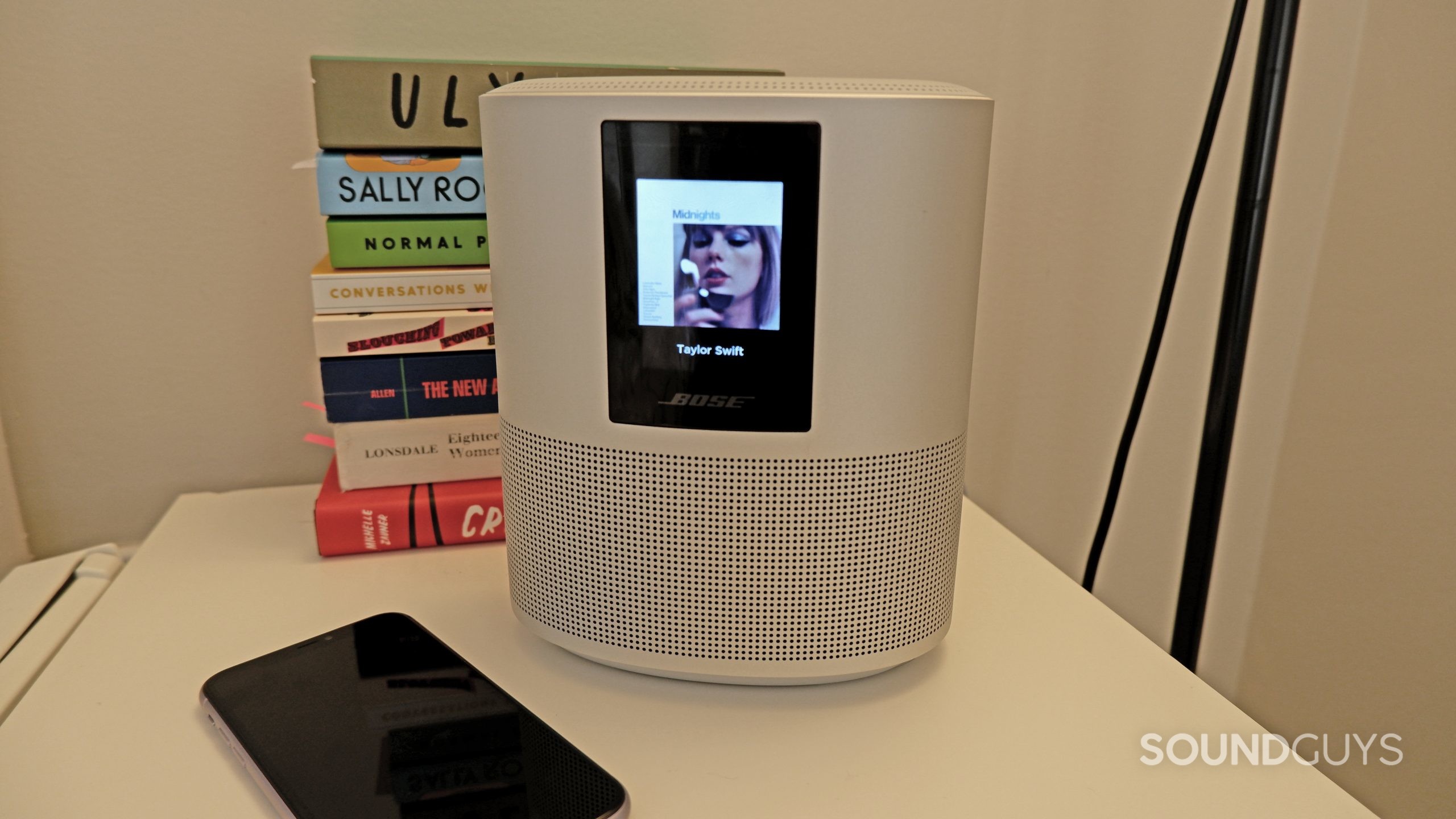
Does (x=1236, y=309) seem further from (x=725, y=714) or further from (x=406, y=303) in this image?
(x=406, y=303)

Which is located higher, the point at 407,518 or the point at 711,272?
the point at 711,272

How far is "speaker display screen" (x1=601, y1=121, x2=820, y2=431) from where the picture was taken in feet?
1.40

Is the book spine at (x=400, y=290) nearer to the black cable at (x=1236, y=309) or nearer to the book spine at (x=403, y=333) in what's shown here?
the book spine at (x=403, y=333)

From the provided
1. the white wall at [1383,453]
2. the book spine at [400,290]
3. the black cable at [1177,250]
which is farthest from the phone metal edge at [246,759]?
the white wall at [1383,453]

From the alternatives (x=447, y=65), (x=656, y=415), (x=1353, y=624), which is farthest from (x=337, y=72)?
(x=1353, y=624)

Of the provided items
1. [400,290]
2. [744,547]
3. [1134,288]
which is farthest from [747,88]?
[1134,288]

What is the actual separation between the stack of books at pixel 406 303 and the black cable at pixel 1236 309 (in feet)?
1.17

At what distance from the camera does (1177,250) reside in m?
0.66

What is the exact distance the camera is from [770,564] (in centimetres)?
47

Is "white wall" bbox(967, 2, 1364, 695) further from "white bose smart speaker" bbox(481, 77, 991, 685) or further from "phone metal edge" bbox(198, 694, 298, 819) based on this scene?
"phone metal edge" bbox(198, 694, 298, 819)

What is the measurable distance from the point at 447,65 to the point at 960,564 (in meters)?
0.49

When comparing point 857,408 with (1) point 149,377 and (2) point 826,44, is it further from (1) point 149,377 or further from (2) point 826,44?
(1) point 149,377

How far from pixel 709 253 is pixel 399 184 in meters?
0.29

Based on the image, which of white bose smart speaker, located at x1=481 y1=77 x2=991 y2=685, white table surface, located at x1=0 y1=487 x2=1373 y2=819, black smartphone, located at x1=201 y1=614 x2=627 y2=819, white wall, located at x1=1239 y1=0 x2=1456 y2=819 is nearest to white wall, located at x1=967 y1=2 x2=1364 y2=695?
white wall, located at x1=1239 y1=0 x2=1456 y2=819
